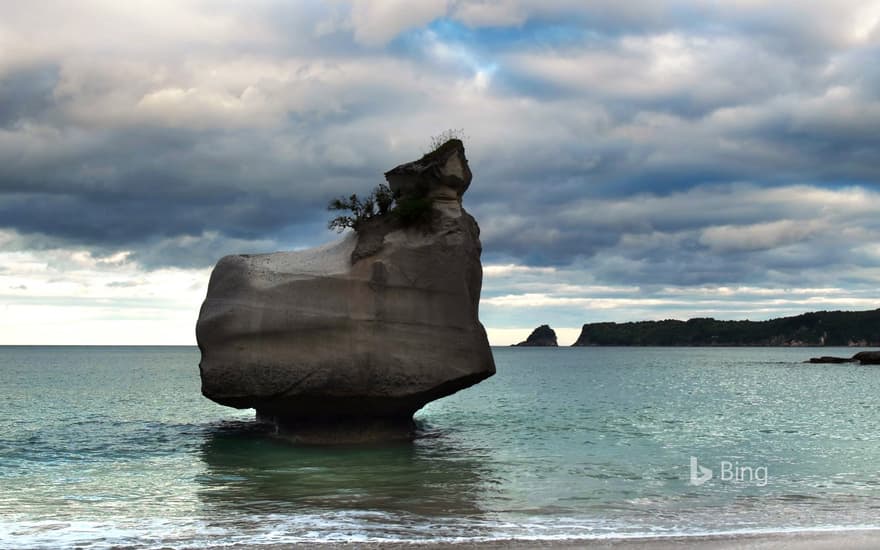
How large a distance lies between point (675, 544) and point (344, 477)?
891cm

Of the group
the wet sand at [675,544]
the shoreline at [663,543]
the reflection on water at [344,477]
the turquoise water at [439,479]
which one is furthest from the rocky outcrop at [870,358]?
the wet sand at [675,544]

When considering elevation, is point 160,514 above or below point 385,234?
below

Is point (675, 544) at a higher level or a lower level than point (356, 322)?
lower

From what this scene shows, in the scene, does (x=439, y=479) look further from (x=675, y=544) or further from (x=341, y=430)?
(x=675, y=544)

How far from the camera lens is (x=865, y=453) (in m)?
23.5

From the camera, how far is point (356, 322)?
2261cm

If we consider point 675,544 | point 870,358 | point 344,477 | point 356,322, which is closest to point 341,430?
point 356,322

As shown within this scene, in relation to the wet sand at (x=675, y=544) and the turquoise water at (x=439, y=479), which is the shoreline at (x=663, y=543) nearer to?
the wet sand at (x=675, y=544)

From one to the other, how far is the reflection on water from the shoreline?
8.85 ft

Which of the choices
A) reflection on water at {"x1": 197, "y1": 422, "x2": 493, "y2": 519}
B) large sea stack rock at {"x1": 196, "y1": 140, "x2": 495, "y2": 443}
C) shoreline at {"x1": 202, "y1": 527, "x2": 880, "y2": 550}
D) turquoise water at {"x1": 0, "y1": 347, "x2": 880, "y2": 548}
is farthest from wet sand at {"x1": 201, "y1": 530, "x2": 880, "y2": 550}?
large sea stack rock at {"x1": 196, "y1": 140, "x2": 495, "y2": 443}

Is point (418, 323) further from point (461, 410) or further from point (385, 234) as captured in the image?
point (461, 410)

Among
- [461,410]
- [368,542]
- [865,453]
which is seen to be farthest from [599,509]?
[461,410]

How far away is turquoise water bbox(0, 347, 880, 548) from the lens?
519 inches

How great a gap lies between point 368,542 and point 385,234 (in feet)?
42.8
